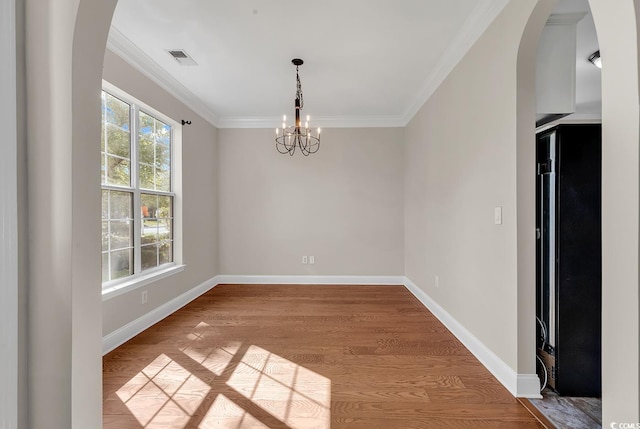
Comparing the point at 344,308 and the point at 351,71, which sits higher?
the point at 351,71

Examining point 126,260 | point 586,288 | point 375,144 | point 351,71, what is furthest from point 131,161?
point 586,288

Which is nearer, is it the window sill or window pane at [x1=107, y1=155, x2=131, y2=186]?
the window sill

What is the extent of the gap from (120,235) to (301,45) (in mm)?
2442

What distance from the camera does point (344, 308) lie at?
362 centimetres

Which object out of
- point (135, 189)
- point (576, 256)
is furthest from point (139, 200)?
point (576, 256)

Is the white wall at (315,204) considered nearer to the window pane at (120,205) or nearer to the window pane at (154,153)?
the window pane at (154,153)

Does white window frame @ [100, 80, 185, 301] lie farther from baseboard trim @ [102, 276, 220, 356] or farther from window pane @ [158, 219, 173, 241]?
baseboard trim @ [102, 276, 220, 356]

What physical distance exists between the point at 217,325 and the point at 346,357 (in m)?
1.46

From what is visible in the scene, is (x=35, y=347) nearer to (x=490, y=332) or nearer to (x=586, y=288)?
(x=490, y=332)

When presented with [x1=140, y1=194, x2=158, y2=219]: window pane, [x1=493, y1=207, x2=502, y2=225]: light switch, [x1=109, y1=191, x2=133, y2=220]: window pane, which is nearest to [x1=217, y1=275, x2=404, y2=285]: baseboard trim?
[x1=140, y1=194, x2=158, y2=219]: window pane

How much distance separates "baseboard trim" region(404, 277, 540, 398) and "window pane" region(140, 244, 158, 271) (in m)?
3.22

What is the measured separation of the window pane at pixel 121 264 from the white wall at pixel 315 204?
1.95m

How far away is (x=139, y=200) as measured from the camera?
3.08m

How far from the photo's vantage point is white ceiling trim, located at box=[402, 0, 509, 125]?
2.12 m
